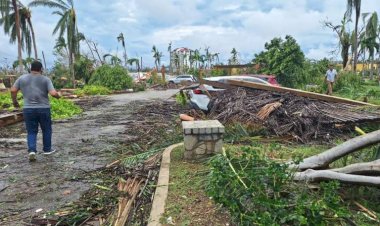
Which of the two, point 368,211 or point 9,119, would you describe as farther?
point 9,119

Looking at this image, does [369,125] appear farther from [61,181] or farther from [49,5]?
[49,5]

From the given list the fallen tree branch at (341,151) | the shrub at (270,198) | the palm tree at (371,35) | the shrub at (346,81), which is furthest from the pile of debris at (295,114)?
the palm tree at (371,35)

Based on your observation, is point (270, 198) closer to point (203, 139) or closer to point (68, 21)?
point (203, 139)

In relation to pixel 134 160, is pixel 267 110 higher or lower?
higher

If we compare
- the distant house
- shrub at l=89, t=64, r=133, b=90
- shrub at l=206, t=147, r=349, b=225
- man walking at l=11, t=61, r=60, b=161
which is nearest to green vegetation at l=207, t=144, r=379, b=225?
shrub at l=206, t=147, r=349, b=225

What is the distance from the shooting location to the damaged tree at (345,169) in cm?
377

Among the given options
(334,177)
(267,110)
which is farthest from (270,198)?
(267,110)

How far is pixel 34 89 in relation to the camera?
273 inches

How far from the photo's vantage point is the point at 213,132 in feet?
18.6

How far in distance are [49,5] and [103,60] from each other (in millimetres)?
8100

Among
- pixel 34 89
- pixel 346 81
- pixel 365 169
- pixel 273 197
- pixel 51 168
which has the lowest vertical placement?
pixel 51 168

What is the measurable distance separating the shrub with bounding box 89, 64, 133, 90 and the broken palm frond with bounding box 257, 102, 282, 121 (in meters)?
24.0

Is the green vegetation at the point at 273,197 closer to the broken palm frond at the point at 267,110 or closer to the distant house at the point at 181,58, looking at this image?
the broken palm frond at the point at 267,110

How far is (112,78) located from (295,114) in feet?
80.7
